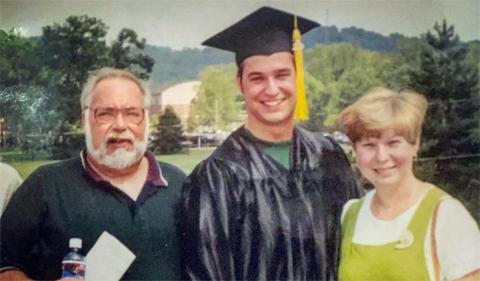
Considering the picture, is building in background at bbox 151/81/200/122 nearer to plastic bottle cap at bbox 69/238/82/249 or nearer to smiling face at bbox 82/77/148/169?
smiling face at bbox 82/77/148/169

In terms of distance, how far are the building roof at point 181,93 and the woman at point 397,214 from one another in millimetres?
585

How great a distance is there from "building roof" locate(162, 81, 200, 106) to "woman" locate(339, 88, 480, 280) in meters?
0.59

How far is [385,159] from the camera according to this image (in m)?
2.59

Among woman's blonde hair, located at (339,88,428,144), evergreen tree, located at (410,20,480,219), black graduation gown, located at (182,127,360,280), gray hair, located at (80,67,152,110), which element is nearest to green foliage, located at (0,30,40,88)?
gray hair, located at (80,67,152,110)

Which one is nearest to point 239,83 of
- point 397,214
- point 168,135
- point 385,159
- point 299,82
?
point 299,82

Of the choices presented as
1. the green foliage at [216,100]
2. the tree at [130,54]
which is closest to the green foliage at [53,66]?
the tree at [130,54]

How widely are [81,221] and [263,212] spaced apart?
676 mm

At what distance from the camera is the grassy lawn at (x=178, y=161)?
260 centimetres

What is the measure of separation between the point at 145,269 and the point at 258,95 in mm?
776

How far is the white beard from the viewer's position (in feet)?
8.32

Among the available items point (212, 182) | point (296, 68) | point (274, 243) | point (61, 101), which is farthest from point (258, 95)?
point (61, 101)

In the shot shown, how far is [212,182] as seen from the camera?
2.61m

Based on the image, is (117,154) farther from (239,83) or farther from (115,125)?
(239,83)

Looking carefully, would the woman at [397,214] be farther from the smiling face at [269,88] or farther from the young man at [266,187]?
the smiling face at [269,88]
